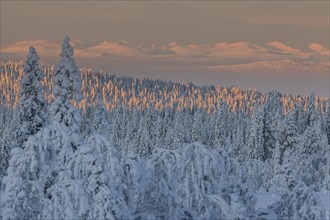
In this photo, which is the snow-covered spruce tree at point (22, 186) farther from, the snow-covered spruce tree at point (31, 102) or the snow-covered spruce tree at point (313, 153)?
the snow-covered spruce tree at point (313, 153)

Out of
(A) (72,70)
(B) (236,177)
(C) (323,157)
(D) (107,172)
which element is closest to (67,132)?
(D) (107,172)

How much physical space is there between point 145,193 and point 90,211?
210cm

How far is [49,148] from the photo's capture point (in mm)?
9664

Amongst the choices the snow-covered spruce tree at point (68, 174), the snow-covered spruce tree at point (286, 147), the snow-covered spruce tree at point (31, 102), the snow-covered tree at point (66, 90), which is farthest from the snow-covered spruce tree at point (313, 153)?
the snow-covered spruce tree at point (68, 174)

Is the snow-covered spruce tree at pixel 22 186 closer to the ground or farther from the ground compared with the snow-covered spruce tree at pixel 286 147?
farther from the ground

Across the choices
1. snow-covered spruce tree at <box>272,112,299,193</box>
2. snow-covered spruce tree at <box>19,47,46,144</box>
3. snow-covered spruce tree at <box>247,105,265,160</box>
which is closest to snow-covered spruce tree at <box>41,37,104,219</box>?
snow-covered spruce tree at <box>19,47,46,144</box>

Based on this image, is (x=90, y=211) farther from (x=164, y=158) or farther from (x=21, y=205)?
(x=164, y=158)

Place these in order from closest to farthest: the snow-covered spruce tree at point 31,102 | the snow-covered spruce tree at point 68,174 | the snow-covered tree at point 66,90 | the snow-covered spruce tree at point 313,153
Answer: the snow-covered spruce tree at point 68,174 → the snow-covered tree at point 66,90 → the snow-covered spruce tree at point 31,102 → the snow-covered spruce tree at point 313,153

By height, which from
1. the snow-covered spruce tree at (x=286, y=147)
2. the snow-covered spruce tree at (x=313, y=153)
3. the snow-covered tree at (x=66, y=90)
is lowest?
the snow-covered spruce tree at (x=313, y=153)

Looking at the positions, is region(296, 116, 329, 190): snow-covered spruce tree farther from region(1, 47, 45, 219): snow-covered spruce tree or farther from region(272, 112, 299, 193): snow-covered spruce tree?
region(1, 47, 45, 219): snow-covered spruce tree

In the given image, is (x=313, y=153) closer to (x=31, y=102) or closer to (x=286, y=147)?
(x=286, y=147)

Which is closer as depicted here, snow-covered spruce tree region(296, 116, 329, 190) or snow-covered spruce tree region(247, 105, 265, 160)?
snow-covered spruce tree region(296, 116, 329, 190)

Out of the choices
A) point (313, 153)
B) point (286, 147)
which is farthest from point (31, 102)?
point (313, 153)

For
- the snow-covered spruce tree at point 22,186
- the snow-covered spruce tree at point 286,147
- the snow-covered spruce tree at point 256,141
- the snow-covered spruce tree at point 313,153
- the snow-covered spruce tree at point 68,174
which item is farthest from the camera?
the snow-covered spruce tree at point 256,141
